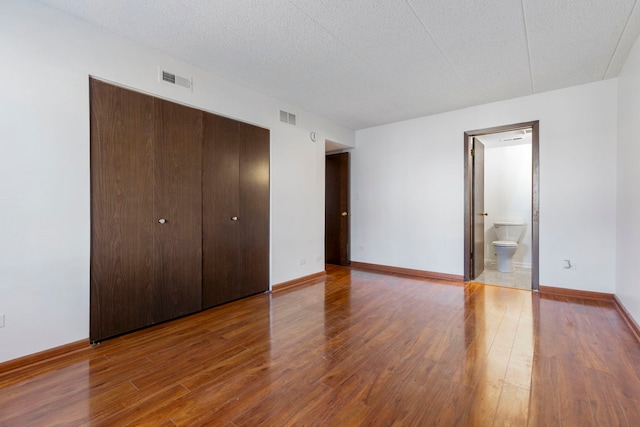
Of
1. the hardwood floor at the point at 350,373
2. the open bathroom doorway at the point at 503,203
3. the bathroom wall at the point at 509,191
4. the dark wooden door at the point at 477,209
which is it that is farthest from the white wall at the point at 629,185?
the bathroom wall at the point at 509,191

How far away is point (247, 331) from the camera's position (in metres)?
2.62

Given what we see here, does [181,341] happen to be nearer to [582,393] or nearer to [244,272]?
[244,272]

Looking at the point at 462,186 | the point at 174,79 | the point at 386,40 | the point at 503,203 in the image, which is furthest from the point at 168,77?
the point at 503,203

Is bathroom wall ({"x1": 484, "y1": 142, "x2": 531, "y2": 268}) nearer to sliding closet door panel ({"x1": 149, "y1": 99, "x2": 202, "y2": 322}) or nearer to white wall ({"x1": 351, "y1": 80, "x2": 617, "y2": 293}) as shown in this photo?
white wall ({"x1": 351, "y1": 80, "x2": 617, "y2": 293})

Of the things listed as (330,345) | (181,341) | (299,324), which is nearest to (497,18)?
(330,345)

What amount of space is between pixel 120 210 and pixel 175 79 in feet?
4.48

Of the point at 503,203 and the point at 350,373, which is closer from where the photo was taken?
the point at 350,373

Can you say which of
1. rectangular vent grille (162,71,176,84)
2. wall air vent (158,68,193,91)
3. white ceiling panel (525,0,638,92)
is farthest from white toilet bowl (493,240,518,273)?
rectangular vent grille (162,71,176,84)

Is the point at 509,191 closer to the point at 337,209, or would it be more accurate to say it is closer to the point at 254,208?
the point at 337,209

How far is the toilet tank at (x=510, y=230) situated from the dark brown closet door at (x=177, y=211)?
5.09m

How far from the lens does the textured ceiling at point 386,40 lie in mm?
2121

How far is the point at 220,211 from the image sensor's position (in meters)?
3.31

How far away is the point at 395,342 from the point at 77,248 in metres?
2.62

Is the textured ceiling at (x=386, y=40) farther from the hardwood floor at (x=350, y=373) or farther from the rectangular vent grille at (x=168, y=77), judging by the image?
the hardwood floor at (x=350, y=373)
